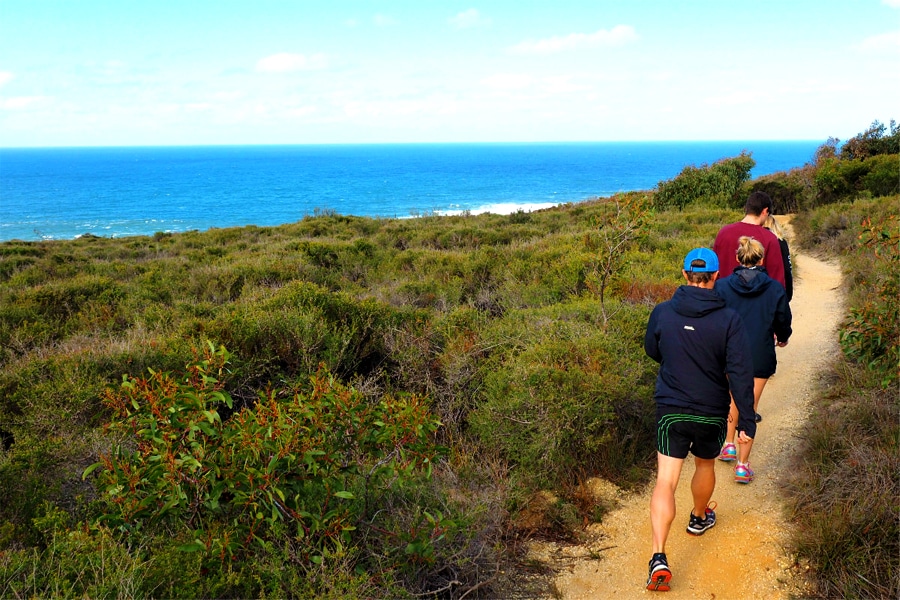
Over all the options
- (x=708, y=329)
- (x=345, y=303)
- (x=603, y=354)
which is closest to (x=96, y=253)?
(x=345, y=303)

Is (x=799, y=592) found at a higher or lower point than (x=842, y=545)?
lower

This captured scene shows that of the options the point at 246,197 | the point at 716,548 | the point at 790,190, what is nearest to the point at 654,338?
the point at 716,548

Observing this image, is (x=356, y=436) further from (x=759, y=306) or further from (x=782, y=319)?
(x=782, y=319)

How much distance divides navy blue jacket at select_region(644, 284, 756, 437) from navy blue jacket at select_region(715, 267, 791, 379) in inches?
44.1

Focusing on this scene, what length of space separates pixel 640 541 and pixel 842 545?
126 cm

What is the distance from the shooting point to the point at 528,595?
3.83 meters

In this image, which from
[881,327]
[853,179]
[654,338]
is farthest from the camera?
[853,179]

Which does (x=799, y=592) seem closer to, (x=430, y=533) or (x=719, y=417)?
(x=719, y=417)

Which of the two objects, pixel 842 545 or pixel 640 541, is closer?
pixel 842 545

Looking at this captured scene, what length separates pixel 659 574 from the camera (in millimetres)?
Answer: 3738

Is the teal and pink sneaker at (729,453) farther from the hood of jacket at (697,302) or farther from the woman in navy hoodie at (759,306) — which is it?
the hood of jacket at (697,302)

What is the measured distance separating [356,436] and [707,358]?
2.17 meters

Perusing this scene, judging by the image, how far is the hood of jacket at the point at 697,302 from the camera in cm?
373

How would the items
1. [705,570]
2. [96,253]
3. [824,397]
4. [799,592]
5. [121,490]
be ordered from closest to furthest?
1. [121,490]
2. [799,592]
3. [705,570]
4. [824,397]
5. [96,253]
